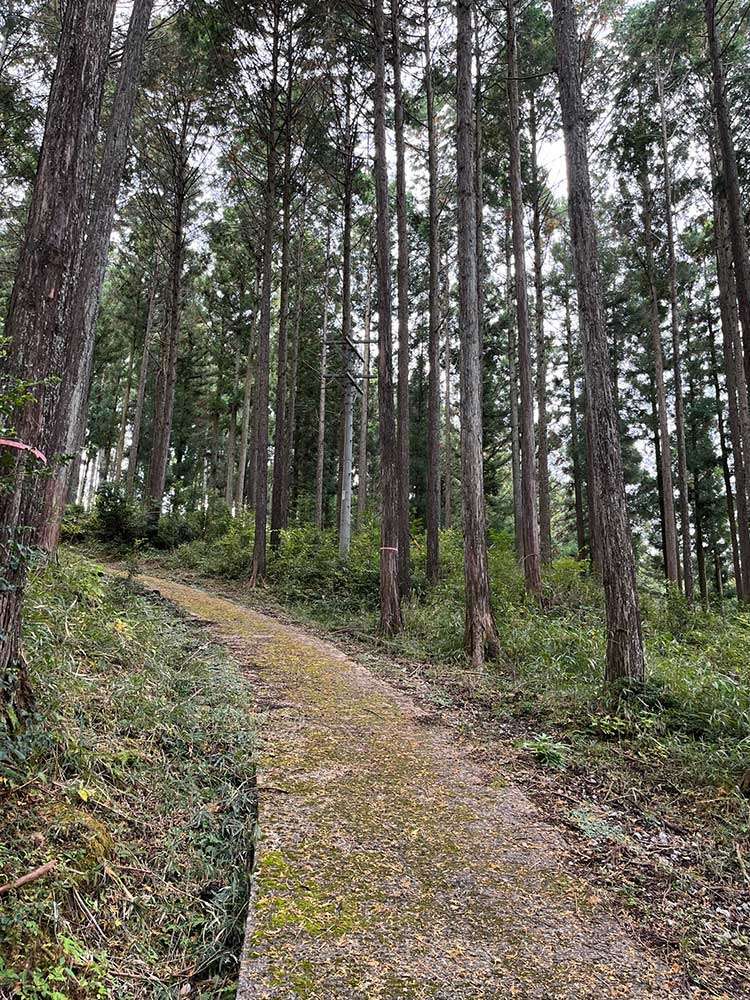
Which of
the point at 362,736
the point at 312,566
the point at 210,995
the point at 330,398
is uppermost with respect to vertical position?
the point at 330,398

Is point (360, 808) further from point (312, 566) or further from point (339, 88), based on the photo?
point (339, 88)

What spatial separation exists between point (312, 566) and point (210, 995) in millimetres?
10053

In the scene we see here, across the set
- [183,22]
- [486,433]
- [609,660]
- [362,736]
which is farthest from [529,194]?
[362,736]

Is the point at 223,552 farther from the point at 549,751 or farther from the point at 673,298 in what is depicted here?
the point at 673,298

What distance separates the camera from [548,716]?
473 cm

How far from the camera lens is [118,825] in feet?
7.71

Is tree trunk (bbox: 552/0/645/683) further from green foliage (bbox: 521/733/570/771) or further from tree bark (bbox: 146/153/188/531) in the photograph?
tree bark (bbox: 146/153/188/531)

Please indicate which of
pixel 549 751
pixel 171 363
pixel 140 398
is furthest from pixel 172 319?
pixel 549 751

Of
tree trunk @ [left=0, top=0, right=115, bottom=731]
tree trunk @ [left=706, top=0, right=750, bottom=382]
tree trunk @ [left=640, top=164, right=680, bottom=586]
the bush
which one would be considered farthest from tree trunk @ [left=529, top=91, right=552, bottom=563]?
tree trunk @ [left=0, top=0, right=115, bottom=731]

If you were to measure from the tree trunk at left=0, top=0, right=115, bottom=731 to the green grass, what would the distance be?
0.41 meters

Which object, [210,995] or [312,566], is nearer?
[210,995]

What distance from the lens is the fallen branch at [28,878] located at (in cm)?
169

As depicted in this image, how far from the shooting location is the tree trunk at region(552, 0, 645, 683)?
4.81 metres

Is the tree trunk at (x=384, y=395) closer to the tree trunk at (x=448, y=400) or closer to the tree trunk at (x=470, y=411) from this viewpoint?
the tree trunk at (x=470, y=411)
